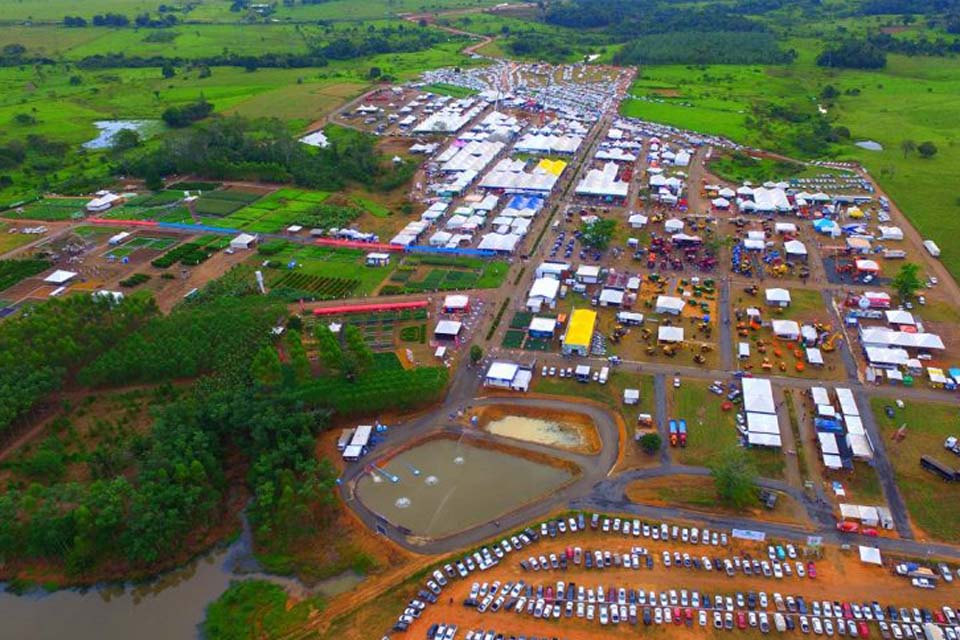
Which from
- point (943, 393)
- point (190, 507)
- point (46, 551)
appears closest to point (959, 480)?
point (943, 393)

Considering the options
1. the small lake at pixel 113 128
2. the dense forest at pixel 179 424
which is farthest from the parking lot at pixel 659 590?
the small lake at pixel 113 128

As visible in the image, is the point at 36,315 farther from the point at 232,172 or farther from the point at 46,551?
the point at 232,172

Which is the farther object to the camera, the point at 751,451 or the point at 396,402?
the point at 396,402

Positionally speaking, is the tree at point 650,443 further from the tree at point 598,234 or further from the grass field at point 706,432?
the tree at point 598,234

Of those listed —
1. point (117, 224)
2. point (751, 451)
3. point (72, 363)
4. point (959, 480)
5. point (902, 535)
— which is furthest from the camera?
point (117, 224)

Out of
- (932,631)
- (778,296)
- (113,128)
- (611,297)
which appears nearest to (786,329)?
(778,296)
